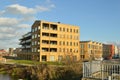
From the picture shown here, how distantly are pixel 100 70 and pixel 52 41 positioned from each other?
7114 cm

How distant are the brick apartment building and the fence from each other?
2441 inches

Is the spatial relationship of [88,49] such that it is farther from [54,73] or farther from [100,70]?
[100,70]

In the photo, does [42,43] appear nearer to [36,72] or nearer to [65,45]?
[65,45]

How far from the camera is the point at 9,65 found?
73.0 metres

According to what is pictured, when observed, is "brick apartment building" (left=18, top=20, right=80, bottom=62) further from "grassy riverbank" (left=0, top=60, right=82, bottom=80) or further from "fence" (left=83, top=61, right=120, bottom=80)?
"fence" (left=83, top=61, right=120, bottom=80)

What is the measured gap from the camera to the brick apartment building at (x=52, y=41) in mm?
91625

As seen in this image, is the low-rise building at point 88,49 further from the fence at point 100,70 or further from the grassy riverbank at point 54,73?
the fence at point 100,70

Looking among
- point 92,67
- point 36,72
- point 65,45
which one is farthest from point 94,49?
point 92,67

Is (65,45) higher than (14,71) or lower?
higher

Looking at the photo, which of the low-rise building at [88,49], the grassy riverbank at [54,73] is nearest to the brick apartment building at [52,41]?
the low-rise building at [88,49]

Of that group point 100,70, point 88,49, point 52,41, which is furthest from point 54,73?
point 88,49

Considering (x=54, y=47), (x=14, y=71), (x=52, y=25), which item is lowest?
(x=14, y=71)

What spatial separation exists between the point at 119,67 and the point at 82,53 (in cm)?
9732

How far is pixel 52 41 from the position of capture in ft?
313
